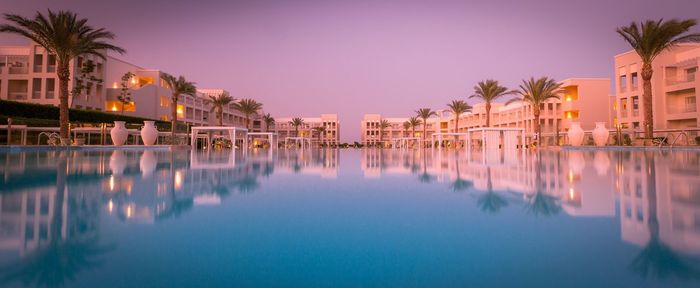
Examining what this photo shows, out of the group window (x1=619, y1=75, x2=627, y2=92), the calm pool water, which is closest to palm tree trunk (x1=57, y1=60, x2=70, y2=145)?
the calm pool water

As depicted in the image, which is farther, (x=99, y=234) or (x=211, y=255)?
(x=99, y=234)

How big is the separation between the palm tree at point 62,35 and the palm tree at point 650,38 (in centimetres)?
2595

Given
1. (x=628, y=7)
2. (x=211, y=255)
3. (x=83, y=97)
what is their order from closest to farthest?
(x=211, y=255)
(x=83, y=97)
(x=628, y=7)

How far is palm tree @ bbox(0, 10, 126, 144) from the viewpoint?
14.1 meters

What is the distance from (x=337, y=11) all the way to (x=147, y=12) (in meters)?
22.8

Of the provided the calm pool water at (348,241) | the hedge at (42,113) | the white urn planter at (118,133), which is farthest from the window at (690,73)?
the hedge at (42,113)

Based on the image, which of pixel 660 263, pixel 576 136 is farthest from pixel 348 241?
pixel 576 136

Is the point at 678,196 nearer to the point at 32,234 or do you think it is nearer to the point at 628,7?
the point at 32,234

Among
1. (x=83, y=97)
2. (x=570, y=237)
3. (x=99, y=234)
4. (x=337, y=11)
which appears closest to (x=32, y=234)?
(x=99, y=234)

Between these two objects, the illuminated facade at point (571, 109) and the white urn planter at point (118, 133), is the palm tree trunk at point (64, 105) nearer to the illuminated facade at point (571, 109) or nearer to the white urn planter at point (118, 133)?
the white urn planter at point (118, 133)

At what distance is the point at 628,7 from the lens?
134ft

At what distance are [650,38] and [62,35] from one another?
2814 cm

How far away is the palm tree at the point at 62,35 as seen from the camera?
14078 millimetres

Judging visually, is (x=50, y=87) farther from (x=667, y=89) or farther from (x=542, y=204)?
(x=667, y=89)
